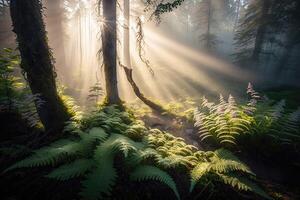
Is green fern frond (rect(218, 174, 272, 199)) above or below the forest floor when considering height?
above

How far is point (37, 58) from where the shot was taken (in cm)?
571

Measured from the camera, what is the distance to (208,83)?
2605 cm

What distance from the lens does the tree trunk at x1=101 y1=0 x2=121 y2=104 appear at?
7871 mm

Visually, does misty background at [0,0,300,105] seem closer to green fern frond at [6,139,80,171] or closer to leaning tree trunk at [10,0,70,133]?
leaning tree trunk at [10,0,70,133]

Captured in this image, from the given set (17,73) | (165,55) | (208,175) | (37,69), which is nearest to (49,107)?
(37,69)

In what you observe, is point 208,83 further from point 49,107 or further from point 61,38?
point 49,107

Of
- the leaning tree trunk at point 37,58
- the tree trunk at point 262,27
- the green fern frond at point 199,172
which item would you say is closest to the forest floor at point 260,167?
the green fern frond at point 199,172

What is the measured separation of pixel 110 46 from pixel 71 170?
566 centimetres

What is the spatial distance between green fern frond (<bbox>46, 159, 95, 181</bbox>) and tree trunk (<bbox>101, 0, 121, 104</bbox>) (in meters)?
5.07

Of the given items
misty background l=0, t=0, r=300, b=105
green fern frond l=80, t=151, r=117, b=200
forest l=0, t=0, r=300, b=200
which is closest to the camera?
green fern frond l=80, t=151, r=117, b=200

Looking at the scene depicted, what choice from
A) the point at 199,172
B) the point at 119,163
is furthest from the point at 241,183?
the point at 119,163

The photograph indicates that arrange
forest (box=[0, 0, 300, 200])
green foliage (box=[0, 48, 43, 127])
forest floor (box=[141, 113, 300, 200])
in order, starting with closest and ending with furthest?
1. forest (box=[0, 0, 300, 200])
2. forest floor (box=[141, 113, 300, 200])
3. green foliage (box=[0, 48, 43, 127])

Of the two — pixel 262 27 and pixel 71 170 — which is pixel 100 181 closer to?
pixel 71 170

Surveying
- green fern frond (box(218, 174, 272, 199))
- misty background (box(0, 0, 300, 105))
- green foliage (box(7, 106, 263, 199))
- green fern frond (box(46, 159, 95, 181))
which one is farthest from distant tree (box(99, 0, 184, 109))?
green fern frond (box(218, 174, 272, 199))
